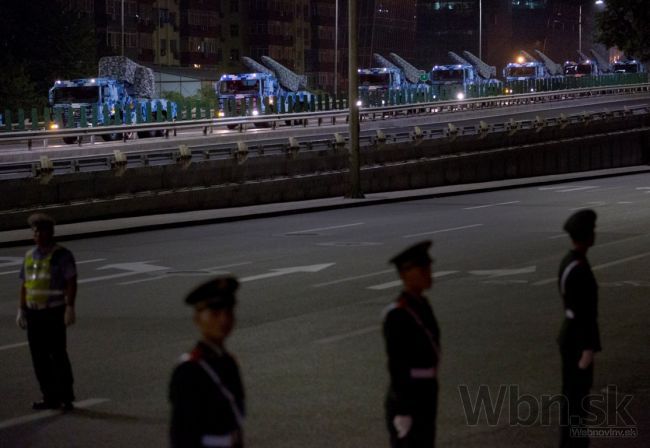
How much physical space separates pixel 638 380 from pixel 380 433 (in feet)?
10.9

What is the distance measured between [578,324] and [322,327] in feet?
24.6

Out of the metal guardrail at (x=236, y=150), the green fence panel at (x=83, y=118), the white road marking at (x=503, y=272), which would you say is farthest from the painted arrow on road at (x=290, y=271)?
the green fence panel at (x=83, y=118)

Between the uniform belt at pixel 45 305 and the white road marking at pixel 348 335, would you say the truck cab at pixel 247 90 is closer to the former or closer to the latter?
the white road marking at pixel 348 335

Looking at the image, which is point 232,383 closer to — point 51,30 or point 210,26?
point 51,30

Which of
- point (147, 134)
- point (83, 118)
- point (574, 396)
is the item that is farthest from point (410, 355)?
point (147, 134)

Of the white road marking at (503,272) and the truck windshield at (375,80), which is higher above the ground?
the truck windshield at (375,80)

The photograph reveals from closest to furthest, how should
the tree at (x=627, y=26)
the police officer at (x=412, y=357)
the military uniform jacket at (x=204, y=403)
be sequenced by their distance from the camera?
the military uniform jacket at (x=204, y=403) → the police officer at (x=412, y=357) → the tree at (x=627, y=26)

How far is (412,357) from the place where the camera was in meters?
6.95

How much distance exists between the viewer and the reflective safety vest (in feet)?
37.7

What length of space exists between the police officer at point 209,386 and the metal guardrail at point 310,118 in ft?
129

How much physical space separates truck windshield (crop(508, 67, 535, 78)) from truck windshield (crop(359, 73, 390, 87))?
77.3 ft

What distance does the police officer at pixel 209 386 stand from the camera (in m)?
5.14

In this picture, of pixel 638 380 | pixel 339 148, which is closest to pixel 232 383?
pixel 638 380

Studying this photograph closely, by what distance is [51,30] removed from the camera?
9125cm
